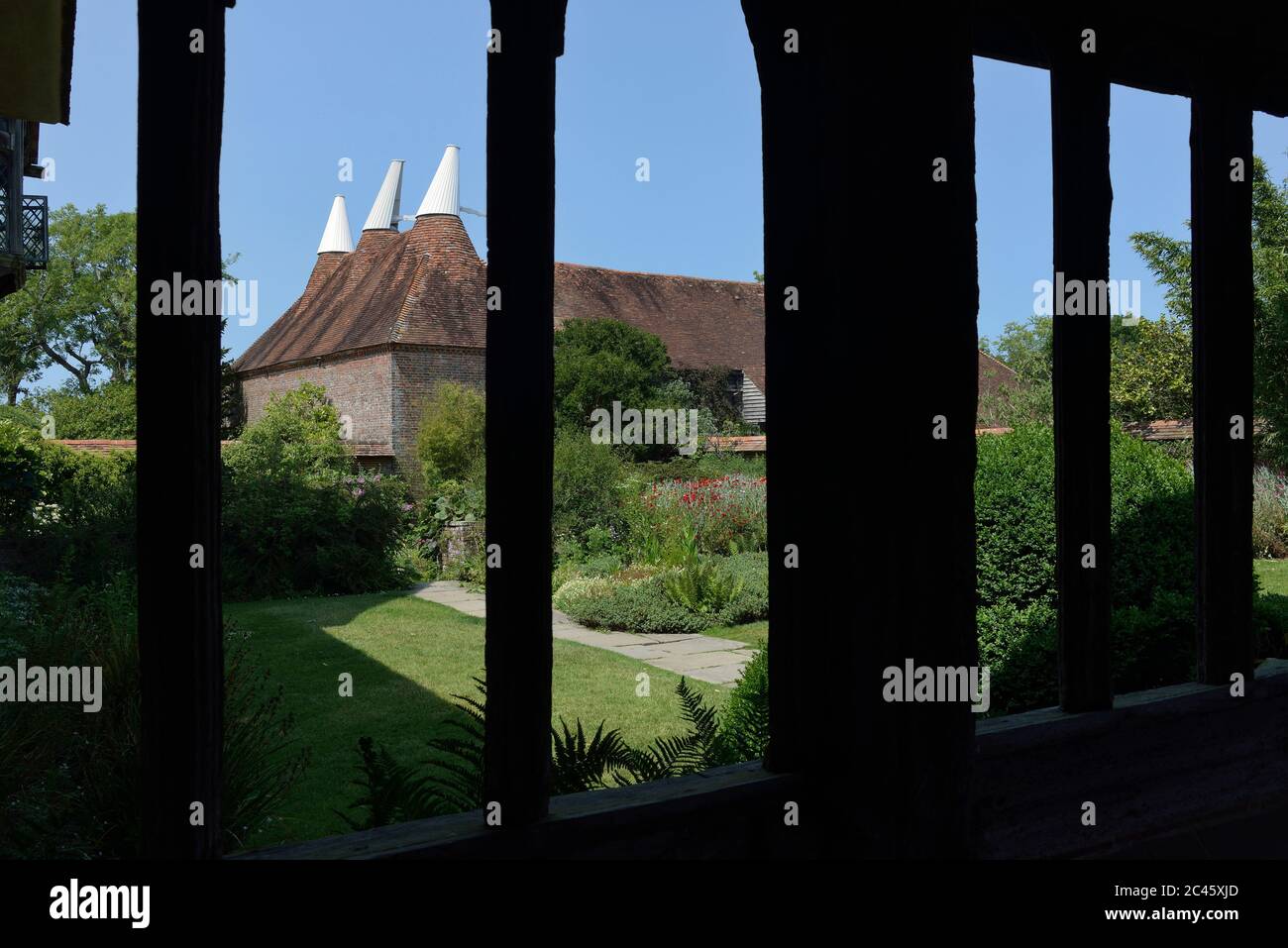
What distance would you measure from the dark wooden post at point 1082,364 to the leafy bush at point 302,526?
10572 millimetres

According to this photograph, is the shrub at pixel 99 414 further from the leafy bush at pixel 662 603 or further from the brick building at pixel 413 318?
the leafy bush at pixel 662 603

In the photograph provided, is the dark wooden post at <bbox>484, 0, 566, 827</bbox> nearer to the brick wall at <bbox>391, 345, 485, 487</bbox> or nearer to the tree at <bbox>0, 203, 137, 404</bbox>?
the brick wall at <bbox>391, 345, 485, 487</bbox>

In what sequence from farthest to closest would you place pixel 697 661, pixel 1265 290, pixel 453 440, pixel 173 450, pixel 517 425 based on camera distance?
1. pixel 453 440
2. pixel 1265 290
3. pixel 697 661
4. pixel 517 425
5. pixel 173 450

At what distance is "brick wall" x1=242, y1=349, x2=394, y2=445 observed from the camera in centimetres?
2236

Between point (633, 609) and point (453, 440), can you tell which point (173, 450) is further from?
point (453, 440)

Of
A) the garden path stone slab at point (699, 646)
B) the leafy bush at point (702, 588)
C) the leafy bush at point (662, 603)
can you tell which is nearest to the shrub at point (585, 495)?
the leafy bush at point (662, 603)

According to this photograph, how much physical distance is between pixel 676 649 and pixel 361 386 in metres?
16.5

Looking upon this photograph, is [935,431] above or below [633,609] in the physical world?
above

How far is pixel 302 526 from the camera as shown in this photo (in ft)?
41.0

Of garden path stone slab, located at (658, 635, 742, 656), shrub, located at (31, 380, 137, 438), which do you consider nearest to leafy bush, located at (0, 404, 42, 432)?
shrub, located at (31, 380, 137, 438)

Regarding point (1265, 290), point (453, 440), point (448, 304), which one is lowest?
point (453, 440)

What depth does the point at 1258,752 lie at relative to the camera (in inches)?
133

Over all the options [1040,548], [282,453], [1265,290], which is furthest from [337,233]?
[1040,548]
